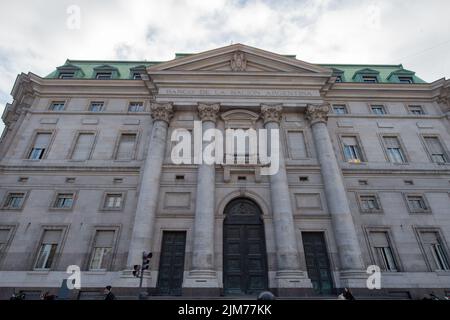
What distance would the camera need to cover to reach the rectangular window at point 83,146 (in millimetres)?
21312

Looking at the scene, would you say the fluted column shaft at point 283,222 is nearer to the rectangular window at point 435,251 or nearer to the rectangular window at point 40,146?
the rectangular window at point 435,251

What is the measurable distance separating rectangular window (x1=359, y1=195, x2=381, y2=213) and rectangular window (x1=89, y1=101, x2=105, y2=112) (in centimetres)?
2511

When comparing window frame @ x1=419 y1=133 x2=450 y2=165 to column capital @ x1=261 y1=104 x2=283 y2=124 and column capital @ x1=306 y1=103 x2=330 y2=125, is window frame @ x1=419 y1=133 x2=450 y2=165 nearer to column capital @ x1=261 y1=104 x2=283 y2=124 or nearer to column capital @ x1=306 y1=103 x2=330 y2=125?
column capital @ x1=306 y1=103 x2=330 y2=125

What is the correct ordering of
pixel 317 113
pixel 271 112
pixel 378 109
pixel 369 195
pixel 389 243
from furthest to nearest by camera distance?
1. pixel 378 109
2. pixel 317 113
3. pixel 271 112
4. pixel 369 195
5. pixel 389 243

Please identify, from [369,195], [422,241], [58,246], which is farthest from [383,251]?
[58,246]

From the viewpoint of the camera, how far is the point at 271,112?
22.1 metres

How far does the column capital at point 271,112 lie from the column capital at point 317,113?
273 cm

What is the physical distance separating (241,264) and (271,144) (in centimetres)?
983

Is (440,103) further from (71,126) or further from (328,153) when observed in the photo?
Result: (71,126)

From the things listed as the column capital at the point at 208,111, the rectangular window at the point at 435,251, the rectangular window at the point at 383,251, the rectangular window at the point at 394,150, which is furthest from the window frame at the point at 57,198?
the rectangular window at the point at 394,150

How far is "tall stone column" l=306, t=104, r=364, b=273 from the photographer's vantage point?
16.8 metres

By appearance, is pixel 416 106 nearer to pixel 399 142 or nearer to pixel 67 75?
pixel 399 142

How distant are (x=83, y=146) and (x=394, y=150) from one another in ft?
92.4

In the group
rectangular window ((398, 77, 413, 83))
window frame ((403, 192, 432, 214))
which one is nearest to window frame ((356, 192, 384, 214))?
window frame ((403, 192, 432, 214))
